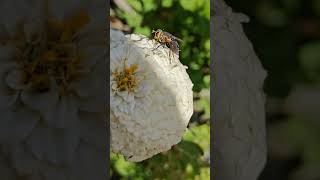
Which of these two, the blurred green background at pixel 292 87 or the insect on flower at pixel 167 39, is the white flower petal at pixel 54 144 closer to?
the insect on flower at pixel 167 39

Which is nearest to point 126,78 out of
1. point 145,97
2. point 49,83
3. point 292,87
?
point 145,97

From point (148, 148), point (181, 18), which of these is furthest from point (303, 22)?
point (148, 148)

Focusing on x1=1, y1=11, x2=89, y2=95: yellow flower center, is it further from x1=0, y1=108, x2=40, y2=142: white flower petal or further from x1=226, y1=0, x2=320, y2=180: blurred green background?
x1=226, y1=0, x2=320, y2=180: blurred green background

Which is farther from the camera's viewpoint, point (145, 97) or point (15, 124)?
point (145, 97)

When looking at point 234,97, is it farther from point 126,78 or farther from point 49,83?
point 49,83

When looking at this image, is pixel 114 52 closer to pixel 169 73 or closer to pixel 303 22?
pixel 169 73

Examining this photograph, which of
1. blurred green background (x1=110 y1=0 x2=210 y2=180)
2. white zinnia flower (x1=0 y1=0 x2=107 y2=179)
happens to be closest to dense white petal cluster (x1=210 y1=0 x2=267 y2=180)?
blurred green background (x1=110 y1=0 x2=210 y2=180)
